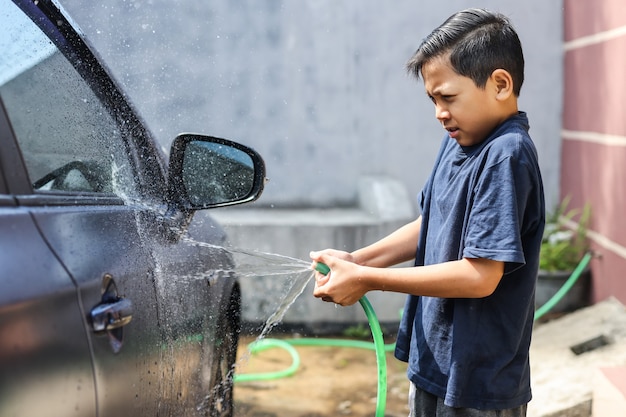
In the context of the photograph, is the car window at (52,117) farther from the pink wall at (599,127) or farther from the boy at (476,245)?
the pink wall at (599,127)

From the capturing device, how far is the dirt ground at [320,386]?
482 centimetres

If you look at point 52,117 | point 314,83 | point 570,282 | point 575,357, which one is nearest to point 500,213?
point 52,117

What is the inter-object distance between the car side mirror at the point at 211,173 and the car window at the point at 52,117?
1.06ft

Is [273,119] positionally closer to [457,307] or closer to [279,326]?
[279,326]

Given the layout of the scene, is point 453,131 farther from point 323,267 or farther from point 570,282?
point 570,282

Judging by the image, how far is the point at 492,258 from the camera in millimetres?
2016

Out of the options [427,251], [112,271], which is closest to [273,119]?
[427,251]

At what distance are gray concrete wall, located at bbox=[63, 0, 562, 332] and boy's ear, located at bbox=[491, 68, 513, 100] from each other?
4573 mm

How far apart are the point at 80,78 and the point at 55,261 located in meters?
0.81

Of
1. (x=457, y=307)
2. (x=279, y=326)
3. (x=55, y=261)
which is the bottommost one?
(x=279, y=326)

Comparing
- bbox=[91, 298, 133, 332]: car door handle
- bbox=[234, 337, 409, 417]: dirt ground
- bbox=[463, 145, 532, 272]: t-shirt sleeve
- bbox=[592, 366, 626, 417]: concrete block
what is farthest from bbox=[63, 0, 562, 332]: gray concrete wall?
bbox=[91, 298, 133, 332]: car door handle

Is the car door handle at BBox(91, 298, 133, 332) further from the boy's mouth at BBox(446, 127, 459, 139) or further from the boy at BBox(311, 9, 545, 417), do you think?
the boy's mouth at BBox(446, 127, 459, 139)

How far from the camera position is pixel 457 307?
2.20 m

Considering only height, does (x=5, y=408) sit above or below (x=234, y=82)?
below
